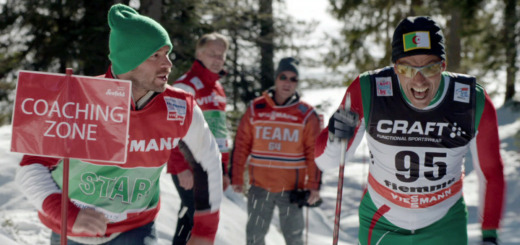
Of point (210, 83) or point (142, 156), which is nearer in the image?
point (142, 156)

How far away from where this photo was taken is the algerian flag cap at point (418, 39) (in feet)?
10.2

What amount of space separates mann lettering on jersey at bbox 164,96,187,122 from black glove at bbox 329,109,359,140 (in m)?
0.85

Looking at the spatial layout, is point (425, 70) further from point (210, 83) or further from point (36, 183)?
point (210, 83)

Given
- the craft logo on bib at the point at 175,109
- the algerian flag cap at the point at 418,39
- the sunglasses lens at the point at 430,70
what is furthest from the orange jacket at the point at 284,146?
the craft logo on bib at the point at 175,109

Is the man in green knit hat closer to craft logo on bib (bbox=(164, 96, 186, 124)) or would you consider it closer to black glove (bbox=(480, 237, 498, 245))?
craft logo on bib (bbox=(164, 96, 186, 124))

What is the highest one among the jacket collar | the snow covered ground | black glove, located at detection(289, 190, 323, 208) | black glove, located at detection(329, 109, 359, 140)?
the jacket collar

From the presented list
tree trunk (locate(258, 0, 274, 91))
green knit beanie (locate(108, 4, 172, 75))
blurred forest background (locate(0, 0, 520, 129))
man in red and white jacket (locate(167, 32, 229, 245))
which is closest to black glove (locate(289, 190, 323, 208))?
man in red and white jacket (locate(167, 32, 229, 245))

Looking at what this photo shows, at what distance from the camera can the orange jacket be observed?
19.2ft

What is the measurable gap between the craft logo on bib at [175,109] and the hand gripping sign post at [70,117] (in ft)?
1.39

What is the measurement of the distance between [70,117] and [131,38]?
566mm

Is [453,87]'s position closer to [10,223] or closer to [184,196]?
[184,196]

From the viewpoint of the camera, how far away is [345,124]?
311 centimetres

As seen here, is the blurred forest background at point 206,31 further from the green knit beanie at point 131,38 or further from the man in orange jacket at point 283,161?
the green knit beanie at point 131,38

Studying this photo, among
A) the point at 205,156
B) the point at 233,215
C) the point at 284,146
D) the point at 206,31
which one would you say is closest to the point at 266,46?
the point at 206,31
